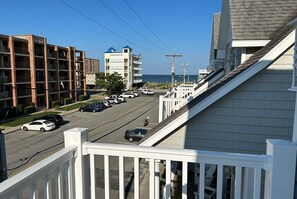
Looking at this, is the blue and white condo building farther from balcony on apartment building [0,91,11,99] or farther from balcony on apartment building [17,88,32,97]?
balcony on apartment building [0,91,11,99]

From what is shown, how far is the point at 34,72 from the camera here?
3316 cm

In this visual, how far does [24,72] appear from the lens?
32.5m

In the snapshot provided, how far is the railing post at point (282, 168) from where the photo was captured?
1695 millimetres

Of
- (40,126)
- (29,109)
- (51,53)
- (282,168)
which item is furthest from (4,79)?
(282,168)

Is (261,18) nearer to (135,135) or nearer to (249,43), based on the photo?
→ (249,43)

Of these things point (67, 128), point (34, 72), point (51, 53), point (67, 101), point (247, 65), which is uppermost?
point (51, 53)

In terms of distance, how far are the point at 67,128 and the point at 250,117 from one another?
22.1m

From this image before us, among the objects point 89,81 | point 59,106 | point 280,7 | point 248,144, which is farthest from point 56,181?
point 89,81

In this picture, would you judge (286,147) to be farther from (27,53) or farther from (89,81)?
(89,81)

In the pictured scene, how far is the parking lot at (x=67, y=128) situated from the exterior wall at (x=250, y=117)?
40.2 ft

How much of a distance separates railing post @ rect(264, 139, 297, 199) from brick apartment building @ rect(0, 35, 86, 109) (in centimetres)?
2429

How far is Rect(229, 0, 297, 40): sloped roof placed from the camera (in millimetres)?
5820

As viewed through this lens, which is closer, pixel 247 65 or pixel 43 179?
pixel 43 179

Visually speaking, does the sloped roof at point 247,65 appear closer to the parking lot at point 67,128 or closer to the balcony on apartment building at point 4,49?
the parking lot at point 67,128
